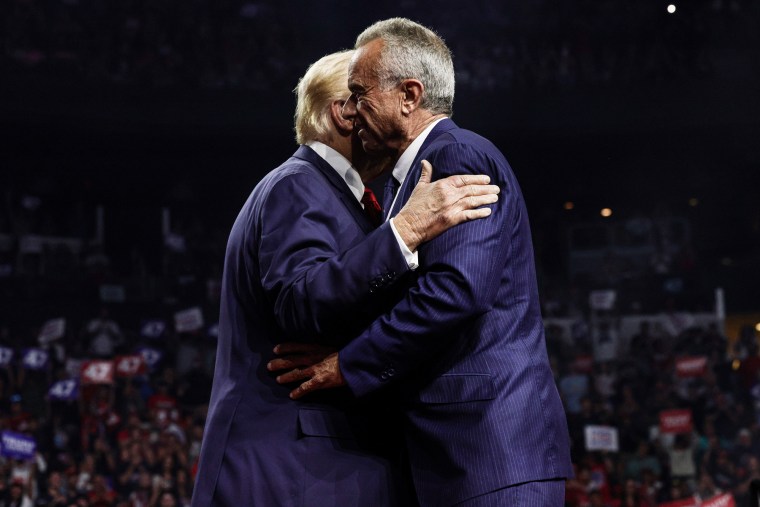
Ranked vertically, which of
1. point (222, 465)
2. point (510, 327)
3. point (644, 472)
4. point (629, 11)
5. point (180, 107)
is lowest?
point (644, 472)

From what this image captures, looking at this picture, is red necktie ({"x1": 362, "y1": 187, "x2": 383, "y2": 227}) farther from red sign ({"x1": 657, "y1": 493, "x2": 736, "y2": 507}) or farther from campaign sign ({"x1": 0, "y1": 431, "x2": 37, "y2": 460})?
campaign sign ({"x1": 0, "y1": 431, "x2": 37, "y2": 460})

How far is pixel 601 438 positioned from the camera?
9.38 m

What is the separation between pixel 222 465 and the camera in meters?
→ 1.98

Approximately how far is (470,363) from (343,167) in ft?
2.14

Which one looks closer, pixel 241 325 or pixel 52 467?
pixel 241 325

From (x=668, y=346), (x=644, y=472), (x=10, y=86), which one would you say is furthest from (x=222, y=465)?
(x=10, y=86)

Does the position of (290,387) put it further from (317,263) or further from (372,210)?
(372,210)

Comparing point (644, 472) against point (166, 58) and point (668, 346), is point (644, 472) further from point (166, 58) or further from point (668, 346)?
point (166, 58)

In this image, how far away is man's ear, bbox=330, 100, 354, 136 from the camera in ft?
7.29

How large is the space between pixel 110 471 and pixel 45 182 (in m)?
7.24

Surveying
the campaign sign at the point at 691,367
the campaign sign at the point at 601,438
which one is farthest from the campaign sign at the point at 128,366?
the campaign sign at the point at 691,367

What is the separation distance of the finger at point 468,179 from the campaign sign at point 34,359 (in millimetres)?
9758

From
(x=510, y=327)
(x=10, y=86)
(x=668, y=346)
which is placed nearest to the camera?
(x=510, y=327)

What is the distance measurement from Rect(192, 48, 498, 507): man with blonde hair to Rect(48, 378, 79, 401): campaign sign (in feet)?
28.2
